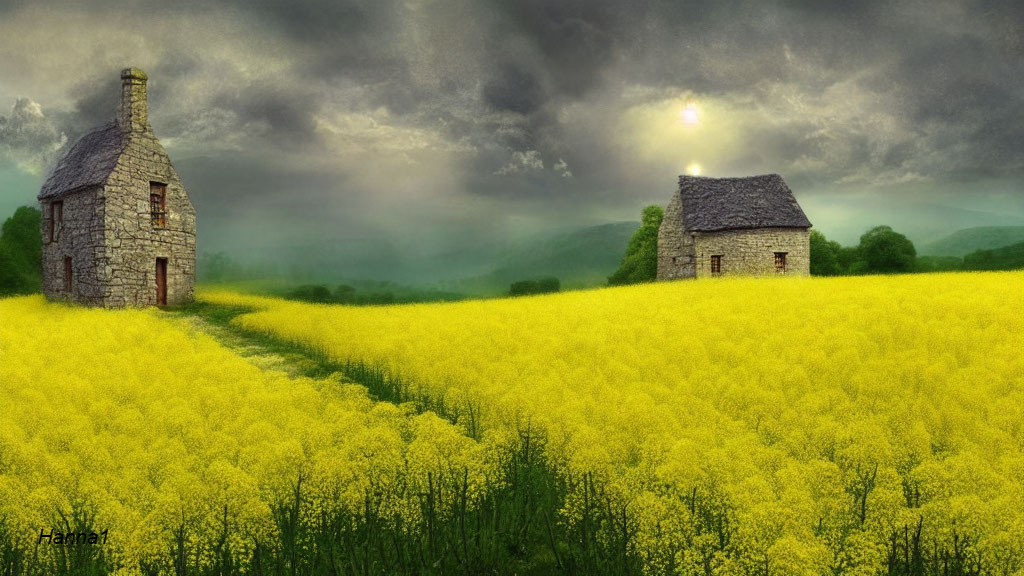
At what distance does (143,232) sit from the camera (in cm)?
3056

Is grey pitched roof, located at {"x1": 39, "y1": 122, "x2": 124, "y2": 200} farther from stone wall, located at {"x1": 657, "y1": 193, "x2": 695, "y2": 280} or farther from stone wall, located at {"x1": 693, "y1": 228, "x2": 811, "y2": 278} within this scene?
stone wall, located at {"x1": 693, "y1": 228, "x2": 811, "y2": 278}

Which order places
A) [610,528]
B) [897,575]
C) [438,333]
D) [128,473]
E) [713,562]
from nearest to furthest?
[713,562]
[897,575]
[610,528]
[128,473]
[438,333]

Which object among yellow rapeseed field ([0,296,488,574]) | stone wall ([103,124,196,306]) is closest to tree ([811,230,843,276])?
stone wall ([103,124,196,306])

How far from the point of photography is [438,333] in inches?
626

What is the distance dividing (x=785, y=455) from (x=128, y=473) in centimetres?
644

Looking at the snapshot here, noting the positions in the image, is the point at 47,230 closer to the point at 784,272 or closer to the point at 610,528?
the point at 610,528

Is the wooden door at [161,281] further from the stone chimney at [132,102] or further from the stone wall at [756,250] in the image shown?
the stone wall at [756,250]

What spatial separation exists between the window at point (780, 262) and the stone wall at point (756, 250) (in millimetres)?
205

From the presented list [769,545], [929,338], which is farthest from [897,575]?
[929,338]

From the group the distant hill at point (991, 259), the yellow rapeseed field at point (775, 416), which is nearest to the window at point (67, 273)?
the yellow rapeseed field at point (775, 416)

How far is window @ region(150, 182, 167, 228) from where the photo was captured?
3153 centimetres

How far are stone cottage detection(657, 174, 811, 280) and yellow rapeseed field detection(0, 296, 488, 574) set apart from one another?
113ft

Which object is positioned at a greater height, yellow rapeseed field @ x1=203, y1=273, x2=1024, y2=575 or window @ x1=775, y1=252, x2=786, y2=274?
window @ x1=775, y1=252, x2=786, y2=274

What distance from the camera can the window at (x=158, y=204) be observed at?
3153cm
